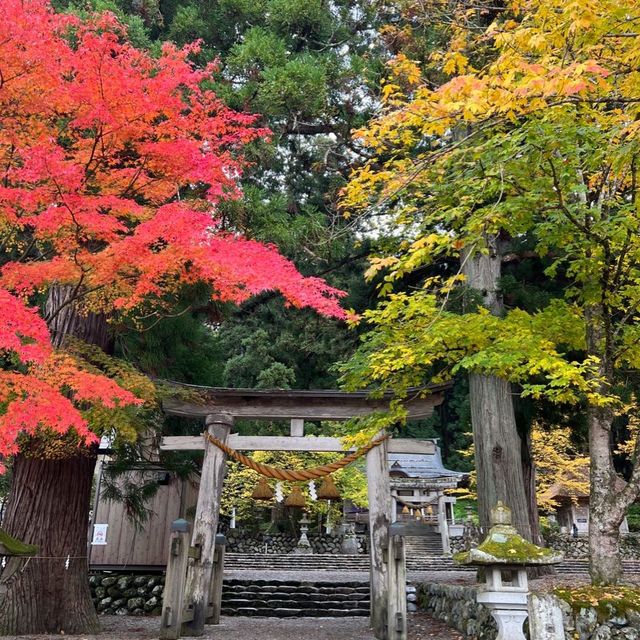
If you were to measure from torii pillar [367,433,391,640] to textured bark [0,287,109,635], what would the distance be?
3.70 meters

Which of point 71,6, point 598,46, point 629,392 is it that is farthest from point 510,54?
point 71,6

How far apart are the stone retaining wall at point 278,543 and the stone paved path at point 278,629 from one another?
1220 cm

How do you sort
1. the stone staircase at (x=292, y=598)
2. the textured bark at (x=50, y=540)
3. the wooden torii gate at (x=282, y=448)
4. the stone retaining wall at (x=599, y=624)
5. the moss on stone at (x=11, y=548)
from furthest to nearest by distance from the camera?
the stone staircase at (x=292, y=598), the wooden torii gate at (x=282, y=448), the textured bark at (x=50, y=540), the stone retaining wall at (x=599, y=624), the moss on stone at (x=11, y=548)

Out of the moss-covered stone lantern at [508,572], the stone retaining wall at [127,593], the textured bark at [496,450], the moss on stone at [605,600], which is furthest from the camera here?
the stone retaining wall at [127,593]

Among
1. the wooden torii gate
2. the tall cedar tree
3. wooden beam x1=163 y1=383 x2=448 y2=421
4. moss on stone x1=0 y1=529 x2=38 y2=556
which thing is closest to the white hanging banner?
the wooden torii gate

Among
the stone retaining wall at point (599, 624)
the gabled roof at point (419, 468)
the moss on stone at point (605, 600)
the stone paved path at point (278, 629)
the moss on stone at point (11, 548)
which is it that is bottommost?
the stone paved path at point (278, 629)

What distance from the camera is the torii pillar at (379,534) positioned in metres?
7.09

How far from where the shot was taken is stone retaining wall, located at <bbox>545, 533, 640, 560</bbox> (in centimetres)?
2017

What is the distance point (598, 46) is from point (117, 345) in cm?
794

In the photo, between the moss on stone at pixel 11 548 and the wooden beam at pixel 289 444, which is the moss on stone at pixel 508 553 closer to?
the wooden beam at pixel 289 444

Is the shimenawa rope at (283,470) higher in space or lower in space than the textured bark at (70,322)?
lower

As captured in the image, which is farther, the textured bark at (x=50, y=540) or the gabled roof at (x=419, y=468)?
the gabled roof at (x=419, y=468)

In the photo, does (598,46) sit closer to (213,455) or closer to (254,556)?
(213,455)

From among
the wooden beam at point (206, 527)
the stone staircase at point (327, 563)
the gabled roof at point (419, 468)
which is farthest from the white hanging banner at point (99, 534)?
the gabled roof at point (419, 468)
